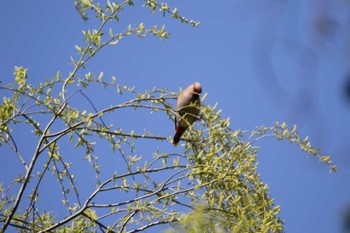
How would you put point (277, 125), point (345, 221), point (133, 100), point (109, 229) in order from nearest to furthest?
point (345, 221) → point (109, 229) → point (133, 100) → point (277, 125)

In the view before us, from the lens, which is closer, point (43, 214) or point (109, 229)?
point (109, 229)

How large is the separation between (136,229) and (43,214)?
1.82 ft

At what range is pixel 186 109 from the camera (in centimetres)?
309

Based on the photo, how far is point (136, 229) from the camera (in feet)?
7.59

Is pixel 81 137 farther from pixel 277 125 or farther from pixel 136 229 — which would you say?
pixel 277 125

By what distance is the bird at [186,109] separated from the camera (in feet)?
9.05

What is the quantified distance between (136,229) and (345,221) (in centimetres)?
180

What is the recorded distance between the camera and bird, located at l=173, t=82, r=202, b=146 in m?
2.76

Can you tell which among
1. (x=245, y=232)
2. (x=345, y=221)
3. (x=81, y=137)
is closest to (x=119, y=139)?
(x=81, y=137)

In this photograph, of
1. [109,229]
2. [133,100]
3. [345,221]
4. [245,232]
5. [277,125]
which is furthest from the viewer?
[277,125]

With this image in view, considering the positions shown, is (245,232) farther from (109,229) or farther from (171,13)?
(171,13)

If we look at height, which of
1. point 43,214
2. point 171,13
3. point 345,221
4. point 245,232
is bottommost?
point 345,221

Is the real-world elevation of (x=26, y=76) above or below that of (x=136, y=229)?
above

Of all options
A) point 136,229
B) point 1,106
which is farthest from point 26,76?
point 136,229
